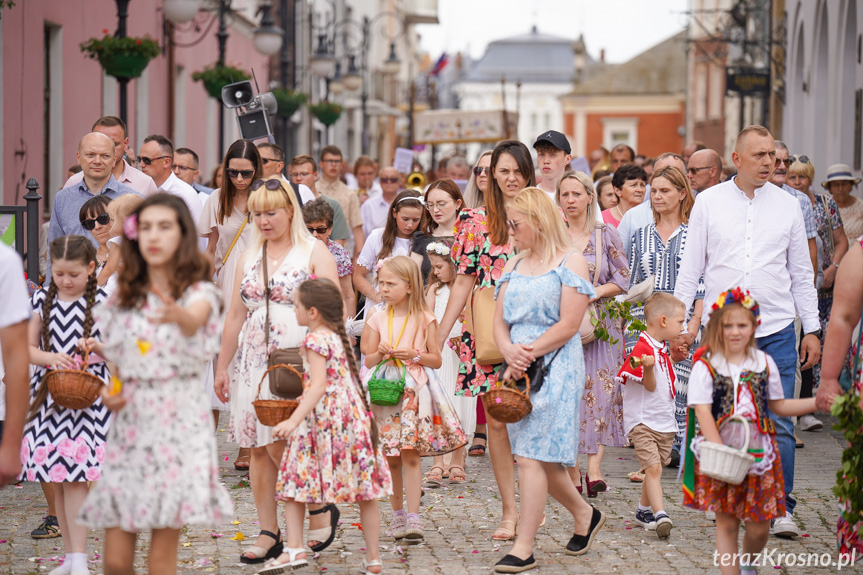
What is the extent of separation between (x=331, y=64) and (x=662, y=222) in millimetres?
16405

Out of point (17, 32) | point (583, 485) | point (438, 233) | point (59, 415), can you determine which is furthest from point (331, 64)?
point (59, 415)

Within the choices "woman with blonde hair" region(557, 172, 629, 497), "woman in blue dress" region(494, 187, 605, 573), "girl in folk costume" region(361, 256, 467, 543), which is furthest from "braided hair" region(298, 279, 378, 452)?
"woman with blonde hair" region(557, 172, 629, 497)

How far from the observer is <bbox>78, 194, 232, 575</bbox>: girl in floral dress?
4.61 m

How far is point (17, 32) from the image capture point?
13.7 meters

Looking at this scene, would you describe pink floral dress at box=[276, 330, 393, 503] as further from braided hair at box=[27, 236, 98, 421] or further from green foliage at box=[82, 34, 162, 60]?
green foliage at box=[82, 34, 162, 60]

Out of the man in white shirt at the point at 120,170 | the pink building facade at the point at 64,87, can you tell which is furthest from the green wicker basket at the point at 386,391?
the pink building facade at the point at 64,87

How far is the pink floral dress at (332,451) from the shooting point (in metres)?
5.63

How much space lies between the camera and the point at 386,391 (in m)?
6.70

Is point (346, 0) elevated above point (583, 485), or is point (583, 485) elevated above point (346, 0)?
point (346, 0)

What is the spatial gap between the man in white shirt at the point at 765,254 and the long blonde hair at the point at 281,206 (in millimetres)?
2296

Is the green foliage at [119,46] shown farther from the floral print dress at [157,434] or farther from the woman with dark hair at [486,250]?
the floral print dress at [157,434]

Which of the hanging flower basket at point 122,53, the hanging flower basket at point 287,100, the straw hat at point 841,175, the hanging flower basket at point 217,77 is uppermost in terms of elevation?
the hanging flower basket at point 287,100

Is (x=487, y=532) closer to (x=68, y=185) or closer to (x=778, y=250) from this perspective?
(x=778, y=250)

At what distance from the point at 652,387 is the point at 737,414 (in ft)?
5.97
